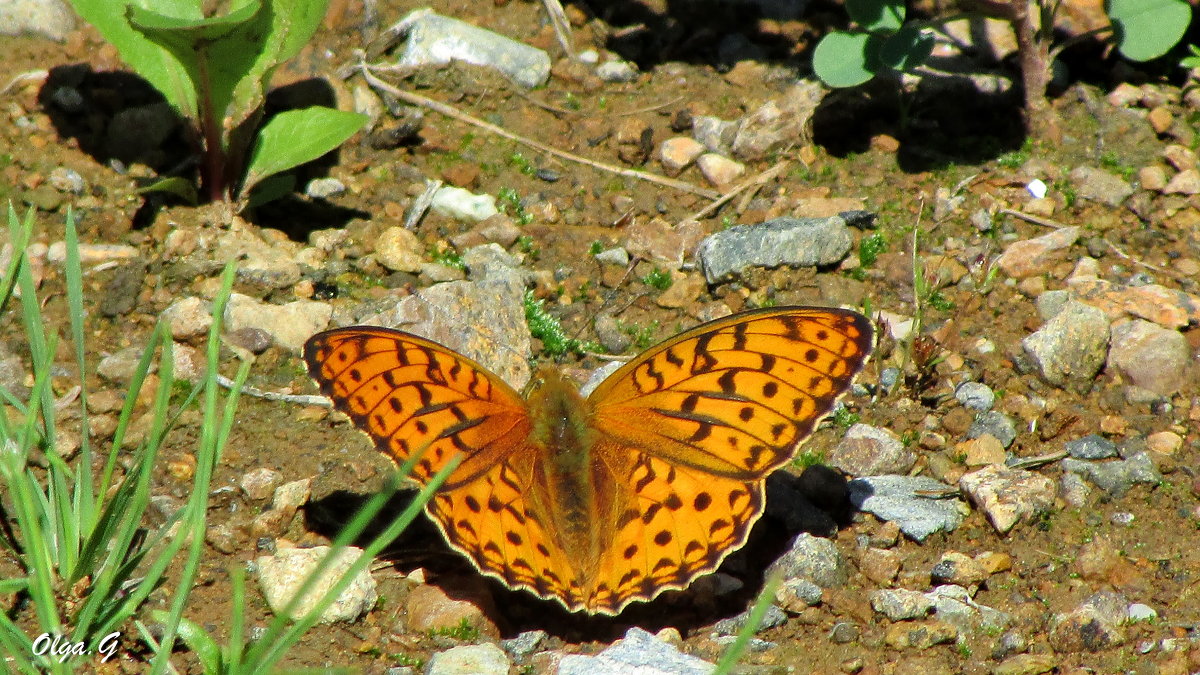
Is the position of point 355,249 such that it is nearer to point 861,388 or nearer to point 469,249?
point 469,249

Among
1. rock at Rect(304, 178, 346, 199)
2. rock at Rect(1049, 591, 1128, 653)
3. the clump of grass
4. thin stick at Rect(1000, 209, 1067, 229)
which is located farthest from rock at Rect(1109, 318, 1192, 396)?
rock at Rect(304, 178, 346, 199)

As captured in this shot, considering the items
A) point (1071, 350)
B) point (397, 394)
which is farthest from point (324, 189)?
point (1071, 350)

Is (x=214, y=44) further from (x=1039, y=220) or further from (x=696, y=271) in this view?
(x=1039, y=220)

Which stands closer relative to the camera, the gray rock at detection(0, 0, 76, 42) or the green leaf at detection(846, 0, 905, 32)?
the green leaf at detection(846, 0, 905, 32)

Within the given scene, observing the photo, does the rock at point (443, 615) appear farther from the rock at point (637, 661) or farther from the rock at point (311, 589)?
the rock at point (637, 661)

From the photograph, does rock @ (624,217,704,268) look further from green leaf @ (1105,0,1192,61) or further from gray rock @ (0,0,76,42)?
gray rock @ (0,0,76,42)

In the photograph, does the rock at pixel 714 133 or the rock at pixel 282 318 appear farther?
the rock at pixel 714 133

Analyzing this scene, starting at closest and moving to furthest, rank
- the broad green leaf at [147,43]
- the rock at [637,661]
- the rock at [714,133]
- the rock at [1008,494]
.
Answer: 1. the rock at [637,661]
2. the rock at [1008,494]
3. the broad green leaf at [147,43]
4. the rock at [714,133]

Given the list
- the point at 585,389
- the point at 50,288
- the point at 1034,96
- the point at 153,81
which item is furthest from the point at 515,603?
the point at 1034,96

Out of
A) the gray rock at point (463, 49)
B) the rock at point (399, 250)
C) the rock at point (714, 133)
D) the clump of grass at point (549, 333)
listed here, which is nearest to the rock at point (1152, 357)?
the rock at point (714, 133)
